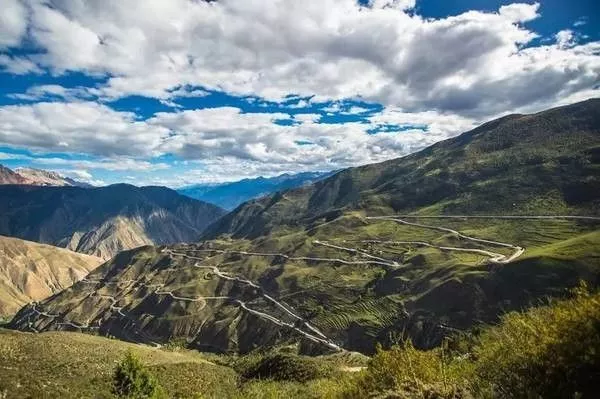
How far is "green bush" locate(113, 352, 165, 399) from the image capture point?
270 ft

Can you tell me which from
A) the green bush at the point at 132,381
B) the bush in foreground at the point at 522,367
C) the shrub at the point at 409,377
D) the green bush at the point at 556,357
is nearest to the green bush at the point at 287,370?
the green bush at the point at 132,381

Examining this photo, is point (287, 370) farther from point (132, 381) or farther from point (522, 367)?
point (522, 367)

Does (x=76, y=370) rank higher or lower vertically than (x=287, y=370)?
higher

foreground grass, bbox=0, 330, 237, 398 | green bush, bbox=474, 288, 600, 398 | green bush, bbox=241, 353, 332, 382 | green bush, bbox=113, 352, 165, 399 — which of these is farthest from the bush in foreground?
green bush, bbox=241, 353, 332, 382

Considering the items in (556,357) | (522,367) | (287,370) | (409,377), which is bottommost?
(287,370)

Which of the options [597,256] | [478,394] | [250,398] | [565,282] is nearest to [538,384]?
[478,394]

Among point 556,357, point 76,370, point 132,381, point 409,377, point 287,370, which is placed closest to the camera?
point 556,357

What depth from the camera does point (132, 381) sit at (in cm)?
8331

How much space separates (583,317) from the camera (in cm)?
1986

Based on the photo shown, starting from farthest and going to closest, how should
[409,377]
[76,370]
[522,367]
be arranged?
[76,370]
[409,377]
[522,367]

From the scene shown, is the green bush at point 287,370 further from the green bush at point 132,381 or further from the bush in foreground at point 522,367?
the bush in foreground at point 522,367

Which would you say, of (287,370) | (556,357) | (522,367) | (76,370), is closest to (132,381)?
(76,370)

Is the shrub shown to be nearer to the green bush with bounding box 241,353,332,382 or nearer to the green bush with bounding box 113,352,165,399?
the green bush with bounding box 113,352,165,399

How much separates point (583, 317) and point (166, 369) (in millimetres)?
99282
